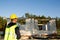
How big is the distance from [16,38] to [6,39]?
0.25m

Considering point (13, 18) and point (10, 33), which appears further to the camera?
point (10, 33)

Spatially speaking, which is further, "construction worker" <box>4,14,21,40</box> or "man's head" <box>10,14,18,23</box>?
"construction worker" <box>4,14,21,40</box>

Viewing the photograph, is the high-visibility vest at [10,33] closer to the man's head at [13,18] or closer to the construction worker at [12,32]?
the construction worker at [12,32]

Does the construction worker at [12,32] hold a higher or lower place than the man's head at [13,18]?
lower

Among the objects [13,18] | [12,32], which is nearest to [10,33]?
[12,32]

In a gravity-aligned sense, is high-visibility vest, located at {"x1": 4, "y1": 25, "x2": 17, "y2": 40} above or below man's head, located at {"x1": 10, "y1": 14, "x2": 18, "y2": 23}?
below

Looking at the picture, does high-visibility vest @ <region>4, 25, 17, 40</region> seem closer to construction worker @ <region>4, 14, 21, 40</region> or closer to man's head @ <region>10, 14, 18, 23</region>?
construction worker @ <region>4, 14, 21, 40</region>

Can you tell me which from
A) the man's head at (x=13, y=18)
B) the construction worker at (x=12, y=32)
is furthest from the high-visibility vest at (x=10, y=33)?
the man's head at (x=13, y=18)

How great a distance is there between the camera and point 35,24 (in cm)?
2022

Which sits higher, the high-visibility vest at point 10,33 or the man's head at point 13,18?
the man's head at point 13,18

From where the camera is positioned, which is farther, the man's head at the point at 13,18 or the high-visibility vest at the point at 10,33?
the high-visibility vest at the point at 10,33

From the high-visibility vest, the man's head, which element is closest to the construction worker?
the high-visibility vest

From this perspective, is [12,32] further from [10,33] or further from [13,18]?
[13,18]

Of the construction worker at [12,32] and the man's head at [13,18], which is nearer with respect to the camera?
the man's head at [13,18]
